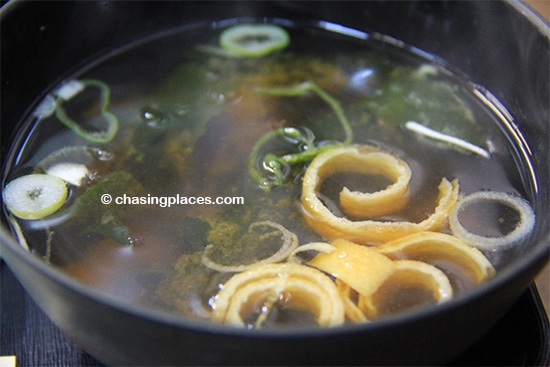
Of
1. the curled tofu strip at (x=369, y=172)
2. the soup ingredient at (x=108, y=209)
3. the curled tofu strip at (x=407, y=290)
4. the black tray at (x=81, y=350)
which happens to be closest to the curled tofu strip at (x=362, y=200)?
the curled tofu strip at (x=369, y=172)

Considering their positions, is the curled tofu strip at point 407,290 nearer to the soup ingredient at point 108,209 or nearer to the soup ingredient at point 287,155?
the soup ingredient at point 287,155

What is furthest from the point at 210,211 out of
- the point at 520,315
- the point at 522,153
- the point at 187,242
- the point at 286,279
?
the point at 522,153

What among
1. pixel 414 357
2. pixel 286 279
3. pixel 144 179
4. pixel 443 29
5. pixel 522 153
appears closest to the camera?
pixel 414 357

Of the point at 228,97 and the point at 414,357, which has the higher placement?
the point at 414,357

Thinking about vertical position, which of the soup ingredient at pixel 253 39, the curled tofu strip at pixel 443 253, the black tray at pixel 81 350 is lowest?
the black tray at pixel 81 350

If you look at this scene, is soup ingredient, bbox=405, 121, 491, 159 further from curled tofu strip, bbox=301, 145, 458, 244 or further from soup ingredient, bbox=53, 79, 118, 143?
soup ingredient, bbox=53, 79, 118, 143

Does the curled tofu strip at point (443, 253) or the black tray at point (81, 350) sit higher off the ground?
the curled tofu strip at point (443, 253)

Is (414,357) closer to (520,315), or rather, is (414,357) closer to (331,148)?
(520,315)
